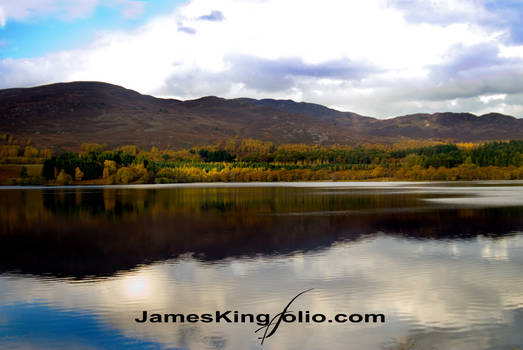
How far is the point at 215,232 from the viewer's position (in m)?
26.3

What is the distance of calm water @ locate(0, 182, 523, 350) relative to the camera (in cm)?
1010

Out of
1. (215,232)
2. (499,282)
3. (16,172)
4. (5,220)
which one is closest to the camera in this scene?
(499,282)

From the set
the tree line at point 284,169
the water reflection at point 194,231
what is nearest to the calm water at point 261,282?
the water reflection at point 194,231

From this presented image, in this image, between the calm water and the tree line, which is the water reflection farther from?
the tree line

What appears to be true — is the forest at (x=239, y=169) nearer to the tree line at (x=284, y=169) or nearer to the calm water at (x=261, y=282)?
the tree line at (x=284, y=169)

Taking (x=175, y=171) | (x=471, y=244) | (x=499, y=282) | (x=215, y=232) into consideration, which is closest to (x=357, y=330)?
(x=499, y=282)

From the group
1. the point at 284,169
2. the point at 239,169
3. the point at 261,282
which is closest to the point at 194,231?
the point at 261,282

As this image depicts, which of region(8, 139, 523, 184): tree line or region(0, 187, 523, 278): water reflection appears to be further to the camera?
region(8, 139, 523, 184): tree line

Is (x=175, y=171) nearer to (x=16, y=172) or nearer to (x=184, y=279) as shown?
(x=16, y=172)

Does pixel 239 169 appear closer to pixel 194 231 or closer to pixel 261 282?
pixel 194 231

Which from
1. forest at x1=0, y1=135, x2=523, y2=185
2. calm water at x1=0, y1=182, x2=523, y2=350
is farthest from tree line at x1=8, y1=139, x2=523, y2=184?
calm water at x1=0, y1=182, x2=523, y2=350

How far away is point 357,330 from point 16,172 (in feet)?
512

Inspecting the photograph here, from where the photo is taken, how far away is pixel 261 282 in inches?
575

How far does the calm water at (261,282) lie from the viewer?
33.1 feet
